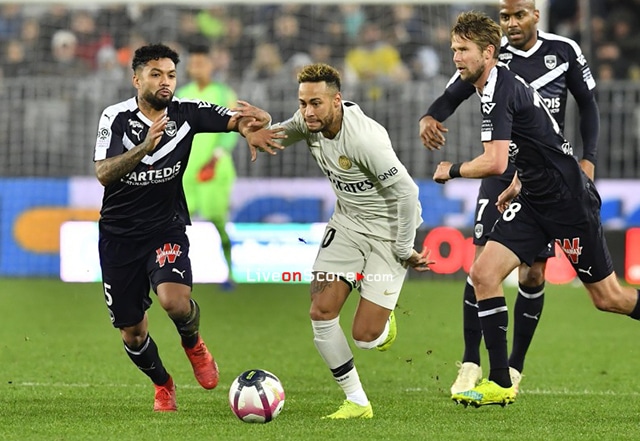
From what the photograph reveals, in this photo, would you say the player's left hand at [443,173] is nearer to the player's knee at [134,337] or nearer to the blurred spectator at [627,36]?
the player's knee at [134,337]

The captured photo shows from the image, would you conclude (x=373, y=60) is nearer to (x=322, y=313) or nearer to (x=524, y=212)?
(x=524, y=212)

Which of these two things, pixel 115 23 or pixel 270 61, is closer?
pixel 270 61

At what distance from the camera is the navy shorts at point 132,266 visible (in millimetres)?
6996

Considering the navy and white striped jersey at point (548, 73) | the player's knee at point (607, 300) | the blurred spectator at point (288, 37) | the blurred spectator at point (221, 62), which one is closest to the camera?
the player's knee at point (607, 300)

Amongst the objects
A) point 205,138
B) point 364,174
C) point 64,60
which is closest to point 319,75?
point 364,174

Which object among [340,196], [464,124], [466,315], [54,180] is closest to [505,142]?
[340,196]

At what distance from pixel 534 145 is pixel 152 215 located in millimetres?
2247

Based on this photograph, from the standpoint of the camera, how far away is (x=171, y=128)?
7027mm

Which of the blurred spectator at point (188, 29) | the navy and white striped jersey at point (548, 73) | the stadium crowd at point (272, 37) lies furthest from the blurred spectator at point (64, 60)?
the navy and white striped jersey at point (548, 73)

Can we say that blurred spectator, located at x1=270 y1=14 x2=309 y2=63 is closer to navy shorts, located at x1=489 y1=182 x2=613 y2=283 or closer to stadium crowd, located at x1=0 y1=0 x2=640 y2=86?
stadium crowd, located at x1=0 y1=0 x2=640 y2=86

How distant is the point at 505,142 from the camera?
653 cm

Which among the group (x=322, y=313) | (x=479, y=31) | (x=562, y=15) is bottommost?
(x=322, y=313)

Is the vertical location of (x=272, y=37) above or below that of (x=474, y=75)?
above

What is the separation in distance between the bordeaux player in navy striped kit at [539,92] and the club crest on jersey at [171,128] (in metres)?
1.65
